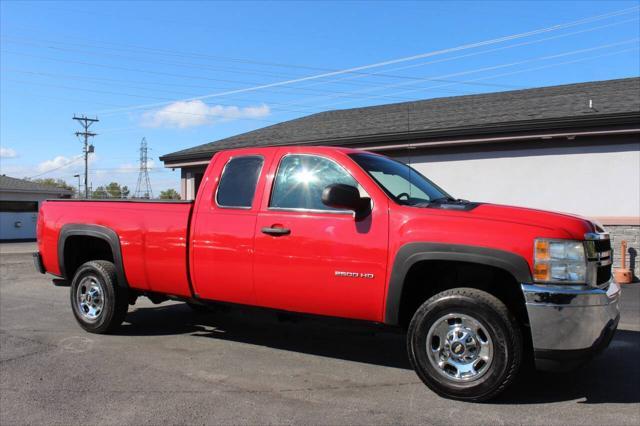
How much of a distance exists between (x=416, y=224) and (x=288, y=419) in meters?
1.73

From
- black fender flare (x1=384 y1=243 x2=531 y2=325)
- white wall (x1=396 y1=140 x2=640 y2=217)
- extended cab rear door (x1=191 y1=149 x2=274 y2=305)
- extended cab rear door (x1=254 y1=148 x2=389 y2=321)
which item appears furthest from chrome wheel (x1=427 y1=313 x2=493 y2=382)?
white wall (x1=396 y1=140 x2=640 y2=217)

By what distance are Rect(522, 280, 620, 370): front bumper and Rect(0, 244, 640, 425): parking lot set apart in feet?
1.37

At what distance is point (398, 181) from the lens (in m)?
5.00

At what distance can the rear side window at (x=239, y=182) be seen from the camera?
5.03 metres

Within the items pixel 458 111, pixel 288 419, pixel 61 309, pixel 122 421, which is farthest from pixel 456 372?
pixel 458 111

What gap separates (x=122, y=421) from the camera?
11.9 feet

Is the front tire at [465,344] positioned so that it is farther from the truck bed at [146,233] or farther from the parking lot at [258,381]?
the truck bed at [146,233]

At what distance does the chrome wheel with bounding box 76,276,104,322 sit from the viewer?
6020 millimetres

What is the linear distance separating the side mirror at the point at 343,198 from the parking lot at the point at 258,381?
104 cm

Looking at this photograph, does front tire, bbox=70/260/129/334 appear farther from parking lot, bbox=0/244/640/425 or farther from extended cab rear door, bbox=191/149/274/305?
extended cab rear door, bbox=191/149/274/305

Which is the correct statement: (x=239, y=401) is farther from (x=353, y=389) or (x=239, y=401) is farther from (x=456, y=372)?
(x=456, y=372)

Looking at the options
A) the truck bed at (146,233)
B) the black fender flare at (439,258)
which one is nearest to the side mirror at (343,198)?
the black fender flare at (439,258)

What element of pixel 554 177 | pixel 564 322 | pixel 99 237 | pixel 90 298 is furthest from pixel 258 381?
pixel 554 177

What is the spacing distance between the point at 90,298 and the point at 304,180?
124 inches
